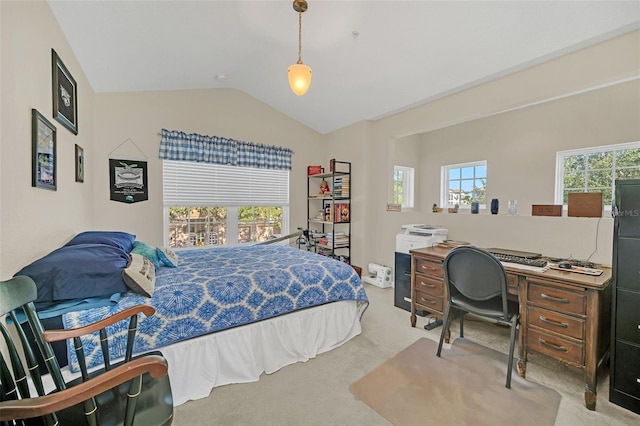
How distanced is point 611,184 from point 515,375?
327 centimetres

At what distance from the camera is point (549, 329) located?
1.91 meters

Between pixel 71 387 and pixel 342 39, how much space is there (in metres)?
3.00

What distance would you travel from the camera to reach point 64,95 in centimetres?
217

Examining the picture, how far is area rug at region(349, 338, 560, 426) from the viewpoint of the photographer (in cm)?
165

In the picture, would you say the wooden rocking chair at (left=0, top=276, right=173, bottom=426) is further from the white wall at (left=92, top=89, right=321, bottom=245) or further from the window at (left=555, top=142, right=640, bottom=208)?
the window at (left=555, top=142, right=640, bottom=208)

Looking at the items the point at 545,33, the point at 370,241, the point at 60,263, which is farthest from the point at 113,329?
the point at 545,33

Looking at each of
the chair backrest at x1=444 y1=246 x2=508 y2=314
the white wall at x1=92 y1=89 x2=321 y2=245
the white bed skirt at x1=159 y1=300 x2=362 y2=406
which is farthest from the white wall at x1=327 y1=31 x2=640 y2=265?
the white bed skirt at x1=159 y1=300 x2=362 y2=406

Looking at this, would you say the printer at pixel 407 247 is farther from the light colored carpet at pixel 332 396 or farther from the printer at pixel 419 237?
the light colored carpet at pixel 332 396

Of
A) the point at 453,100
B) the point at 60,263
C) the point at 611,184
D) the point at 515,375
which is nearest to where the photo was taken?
the point at 60,263

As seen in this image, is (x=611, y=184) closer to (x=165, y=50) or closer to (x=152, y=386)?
(x=152, y=386)

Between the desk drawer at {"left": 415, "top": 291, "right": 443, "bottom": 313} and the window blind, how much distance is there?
255cm

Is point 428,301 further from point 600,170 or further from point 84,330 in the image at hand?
point 600,170

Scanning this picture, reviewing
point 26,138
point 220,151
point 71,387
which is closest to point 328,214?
point 220,151

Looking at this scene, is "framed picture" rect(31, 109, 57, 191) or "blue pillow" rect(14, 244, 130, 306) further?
"framed picture" rect(31, 109, 57, 191)
